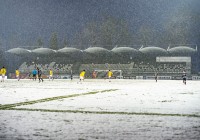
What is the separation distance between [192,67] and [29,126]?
59719 millimetres

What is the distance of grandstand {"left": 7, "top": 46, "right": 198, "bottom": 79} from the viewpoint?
5919 cm

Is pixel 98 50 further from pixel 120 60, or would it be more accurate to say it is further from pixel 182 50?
pixel 182 50

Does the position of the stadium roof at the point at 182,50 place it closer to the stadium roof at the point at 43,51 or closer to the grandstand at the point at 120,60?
the grandstand at the point at 120,60

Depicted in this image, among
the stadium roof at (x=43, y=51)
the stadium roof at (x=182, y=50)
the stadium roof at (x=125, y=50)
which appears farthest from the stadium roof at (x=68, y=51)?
the stadium roof at (x=182, y=50)

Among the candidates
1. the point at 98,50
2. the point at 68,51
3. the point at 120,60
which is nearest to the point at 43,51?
the point at 68,51

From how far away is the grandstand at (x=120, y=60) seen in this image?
194ft

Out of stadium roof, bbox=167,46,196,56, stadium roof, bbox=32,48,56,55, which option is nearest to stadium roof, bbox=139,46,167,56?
stadium roof, bbox=167,46,196,56

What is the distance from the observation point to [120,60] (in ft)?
214

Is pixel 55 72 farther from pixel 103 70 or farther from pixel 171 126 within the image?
pixel 171 126

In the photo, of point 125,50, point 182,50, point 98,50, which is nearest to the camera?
point 182,50

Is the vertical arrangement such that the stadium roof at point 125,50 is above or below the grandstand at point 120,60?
above

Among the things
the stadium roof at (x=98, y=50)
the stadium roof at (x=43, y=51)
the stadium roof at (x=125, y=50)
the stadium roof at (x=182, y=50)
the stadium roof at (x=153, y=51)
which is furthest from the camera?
the stadium roof at (x=43, y=51)

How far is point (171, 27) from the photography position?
7212 centimetres

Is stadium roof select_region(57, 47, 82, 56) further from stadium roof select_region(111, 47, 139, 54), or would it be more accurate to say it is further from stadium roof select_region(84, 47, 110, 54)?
stadium roof select_region(111, 47, 139, 54)
